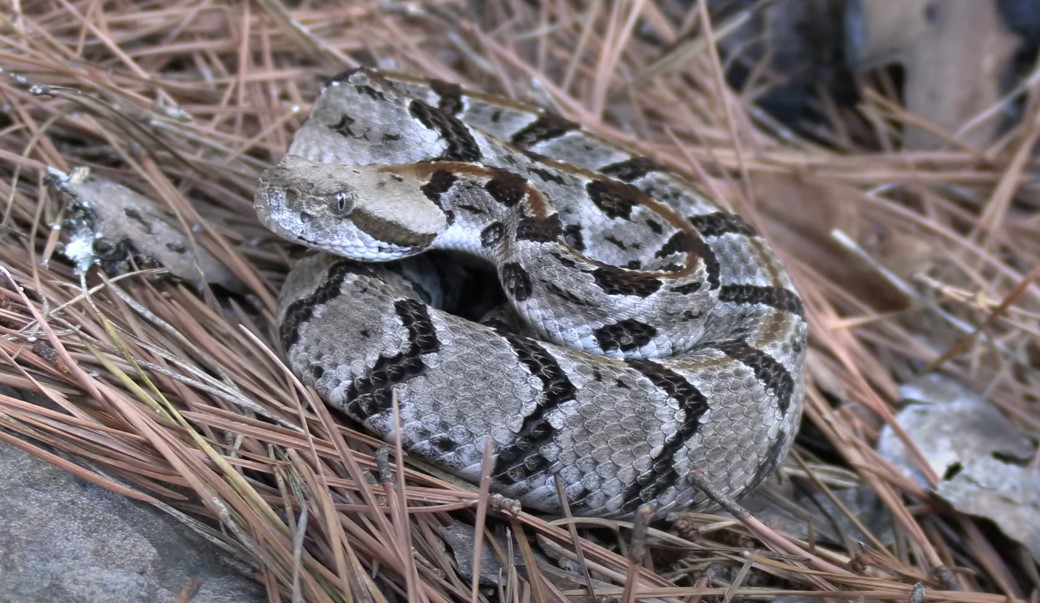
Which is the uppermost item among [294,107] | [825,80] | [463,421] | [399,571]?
[825,80]

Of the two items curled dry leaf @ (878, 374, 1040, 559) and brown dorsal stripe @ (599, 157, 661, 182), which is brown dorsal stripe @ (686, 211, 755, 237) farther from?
curled dry leaf @ (878, 374, 1040, 559)

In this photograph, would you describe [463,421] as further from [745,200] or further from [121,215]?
[745,200]

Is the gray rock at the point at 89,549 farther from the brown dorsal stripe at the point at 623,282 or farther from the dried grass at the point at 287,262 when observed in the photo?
the brown dorsal stripe at the point at 623,282

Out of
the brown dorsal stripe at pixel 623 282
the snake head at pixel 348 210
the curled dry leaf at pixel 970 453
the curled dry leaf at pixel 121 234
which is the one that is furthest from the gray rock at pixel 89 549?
the curled dry leaf at pixel 970 453

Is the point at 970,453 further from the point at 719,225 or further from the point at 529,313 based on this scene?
the point at 529,313

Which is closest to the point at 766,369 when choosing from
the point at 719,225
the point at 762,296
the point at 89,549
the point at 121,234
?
the point at 762,296

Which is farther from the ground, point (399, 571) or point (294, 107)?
point (294, 107)

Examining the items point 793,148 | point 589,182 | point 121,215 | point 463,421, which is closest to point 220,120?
point 121,215
